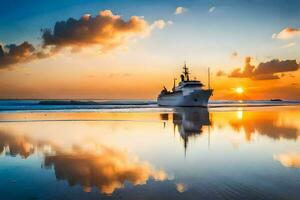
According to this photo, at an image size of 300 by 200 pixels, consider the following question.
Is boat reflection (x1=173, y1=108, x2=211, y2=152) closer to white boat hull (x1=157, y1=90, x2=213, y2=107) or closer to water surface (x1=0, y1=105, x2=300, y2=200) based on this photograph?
water surface (x1=0, y1=105, x2=300, y2=200)

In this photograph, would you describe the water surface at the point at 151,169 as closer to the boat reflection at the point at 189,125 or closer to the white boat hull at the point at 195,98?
the boat reflection at the point at 189,125

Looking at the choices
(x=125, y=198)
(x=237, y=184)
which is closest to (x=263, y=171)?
(x=237, y=184)

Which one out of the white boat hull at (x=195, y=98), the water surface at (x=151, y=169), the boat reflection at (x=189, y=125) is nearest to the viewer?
the water surface at (x=151, y=169)

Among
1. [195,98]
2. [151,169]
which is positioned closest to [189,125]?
[151,169]

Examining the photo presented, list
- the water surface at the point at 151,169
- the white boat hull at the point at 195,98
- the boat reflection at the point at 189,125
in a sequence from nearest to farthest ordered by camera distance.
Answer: the water surface at the point at 151,169, the boat reflection at the point at 189,125, the white boat hull at the point at 195,98

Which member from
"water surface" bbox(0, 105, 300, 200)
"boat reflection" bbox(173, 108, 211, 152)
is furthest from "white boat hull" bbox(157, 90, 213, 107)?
"water surface" bbox(0, 105, 300, 200)

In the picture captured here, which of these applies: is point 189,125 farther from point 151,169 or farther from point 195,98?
point 195,98

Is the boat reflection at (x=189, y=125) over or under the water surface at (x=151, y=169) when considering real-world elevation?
under

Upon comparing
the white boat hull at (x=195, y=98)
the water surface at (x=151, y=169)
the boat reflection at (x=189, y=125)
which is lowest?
the boat reflection at (x=189, y=125)

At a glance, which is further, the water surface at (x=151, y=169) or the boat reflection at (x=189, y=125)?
the boat reflection at (x=189, y=125)

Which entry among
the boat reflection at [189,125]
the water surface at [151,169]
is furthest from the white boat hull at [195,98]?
the water surface at [151,169]

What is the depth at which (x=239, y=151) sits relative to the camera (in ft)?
43.9

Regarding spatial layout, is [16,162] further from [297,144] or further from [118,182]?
[297,144]

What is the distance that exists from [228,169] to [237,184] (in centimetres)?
188
